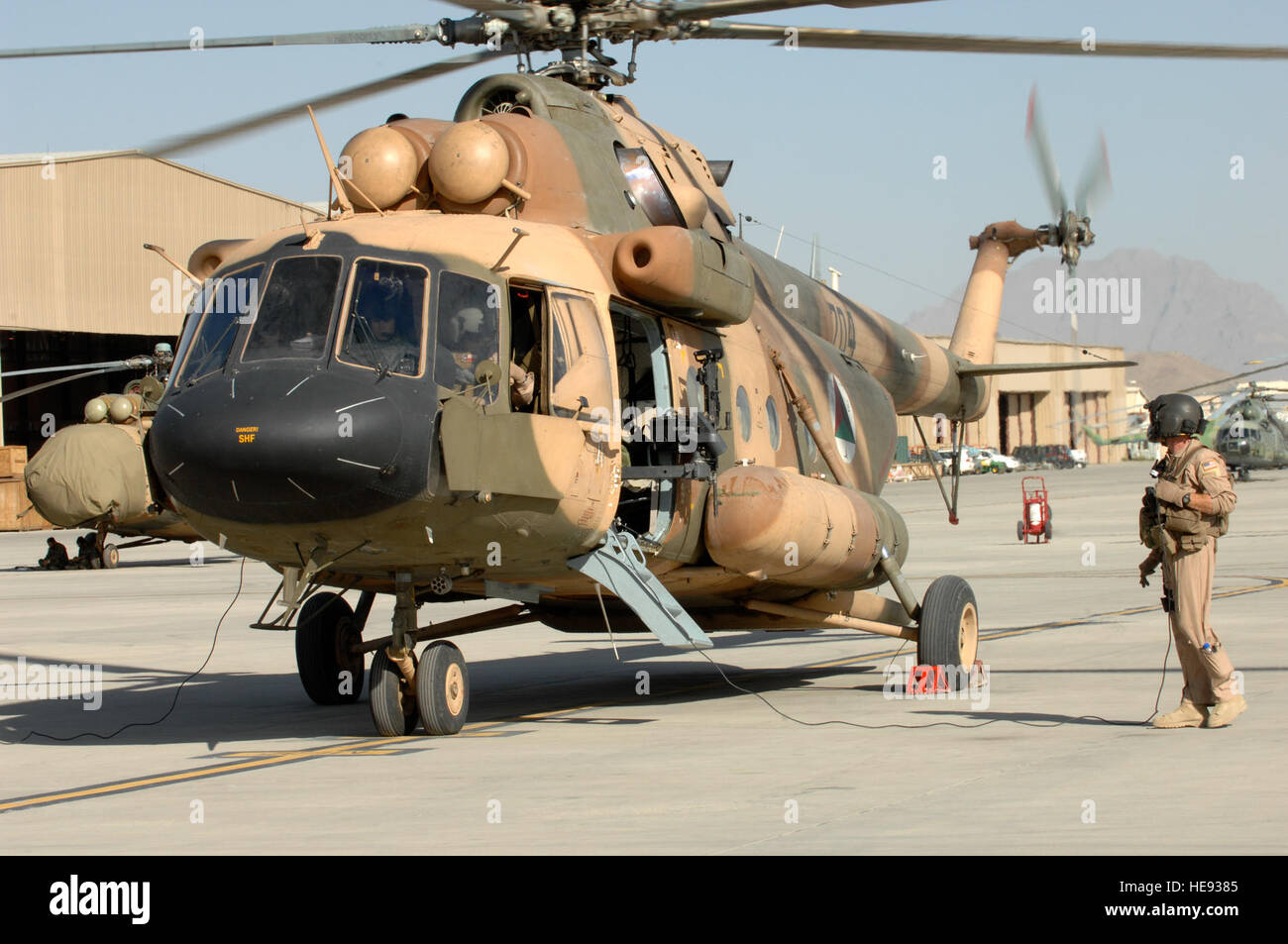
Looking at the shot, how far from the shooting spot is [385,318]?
29.5 ft

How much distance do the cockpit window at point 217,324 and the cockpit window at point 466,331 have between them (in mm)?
1155

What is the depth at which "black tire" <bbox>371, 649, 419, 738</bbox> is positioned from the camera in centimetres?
959

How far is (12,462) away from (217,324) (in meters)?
41.6

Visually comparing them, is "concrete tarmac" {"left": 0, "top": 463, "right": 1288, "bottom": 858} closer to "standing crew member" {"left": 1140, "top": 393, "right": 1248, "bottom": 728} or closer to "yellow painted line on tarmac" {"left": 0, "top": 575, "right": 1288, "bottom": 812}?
"yellow painted line on tarmac" {"left": 0, "top": 575, "right": 1288, "bottom": 812}

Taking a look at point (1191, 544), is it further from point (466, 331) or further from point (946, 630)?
point (466, 331)

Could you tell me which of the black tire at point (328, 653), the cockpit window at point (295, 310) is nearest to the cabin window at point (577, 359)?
the cockpit window at point (295, 310)

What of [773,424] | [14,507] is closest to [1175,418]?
[773,424]

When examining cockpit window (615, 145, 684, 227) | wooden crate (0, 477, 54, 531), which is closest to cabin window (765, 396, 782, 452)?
cockpit window (615, 145, 684, 227)

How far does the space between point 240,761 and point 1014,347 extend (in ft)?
334

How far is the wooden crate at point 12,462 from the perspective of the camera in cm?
4698

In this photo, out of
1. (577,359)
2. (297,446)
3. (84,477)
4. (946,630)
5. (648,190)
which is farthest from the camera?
(84,477)

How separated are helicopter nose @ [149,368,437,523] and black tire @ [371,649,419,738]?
1.41 meters

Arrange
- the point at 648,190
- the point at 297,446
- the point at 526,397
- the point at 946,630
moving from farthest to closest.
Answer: the point at 946,630 < the point at 648,190 < the point at 526,397 < the point at 297,446
